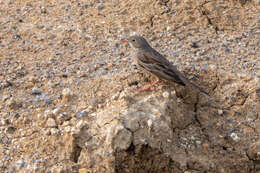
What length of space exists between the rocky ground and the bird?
0.17 m

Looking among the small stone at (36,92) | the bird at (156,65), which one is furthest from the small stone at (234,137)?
Result: the small stone at (36,92)

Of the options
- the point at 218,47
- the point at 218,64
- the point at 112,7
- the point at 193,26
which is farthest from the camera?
the point at 112,7

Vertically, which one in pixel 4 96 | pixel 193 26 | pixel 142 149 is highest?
pixel 193 26

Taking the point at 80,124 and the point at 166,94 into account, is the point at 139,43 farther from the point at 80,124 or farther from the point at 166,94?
the point at 80,124

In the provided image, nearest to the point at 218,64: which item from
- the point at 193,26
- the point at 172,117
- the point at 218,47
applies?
the point at 218,47

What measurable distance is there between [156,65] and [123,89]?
64cm

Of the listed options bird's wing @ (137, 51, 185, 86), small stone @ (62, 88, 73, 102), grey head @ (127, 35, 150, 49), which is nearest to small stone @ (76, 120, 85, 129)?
small stone @ (62, 88, 73, 102)

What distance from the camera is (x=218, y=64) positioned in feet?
19.6

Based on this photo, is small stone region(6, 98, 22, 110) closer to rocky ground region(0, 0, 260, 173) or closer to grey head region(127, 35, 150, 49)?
rocky ground region(0, 0, 260, 173)

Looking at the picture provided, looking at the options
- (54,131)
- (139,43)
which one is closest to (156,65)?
(139,43)

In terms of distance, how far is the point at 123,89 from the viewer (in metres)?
5.22

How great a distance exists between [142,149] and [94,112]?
0.96 m

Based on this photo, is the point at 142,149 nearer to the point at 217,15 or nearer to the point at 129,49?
the point at 129,49

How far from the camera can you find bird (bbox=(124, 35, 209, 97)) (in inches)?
205
